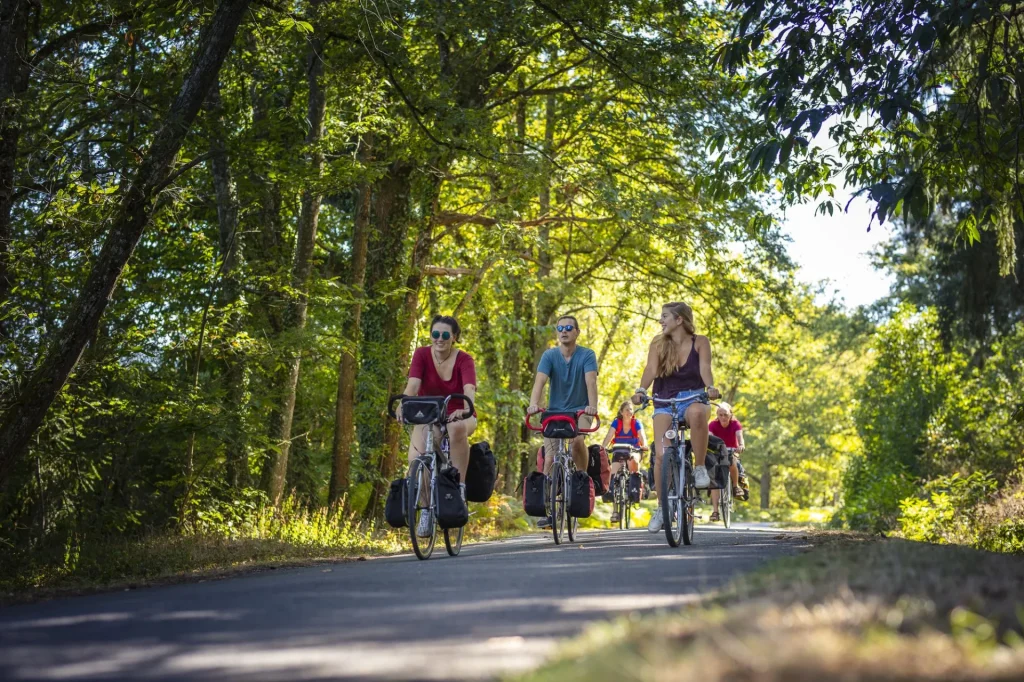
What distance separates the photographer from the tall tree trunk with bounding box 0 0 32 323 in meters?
12.5

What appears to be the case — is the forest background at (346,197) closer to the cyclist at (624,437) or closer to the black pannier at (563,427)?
the cyclist at (624,437)

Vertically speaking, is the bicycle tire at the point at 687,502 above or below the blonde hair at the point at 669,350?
below

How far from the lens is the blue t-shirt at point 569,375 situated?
40.3 ft

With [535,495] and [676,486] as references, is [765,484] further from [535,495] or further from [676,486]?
[676,486]

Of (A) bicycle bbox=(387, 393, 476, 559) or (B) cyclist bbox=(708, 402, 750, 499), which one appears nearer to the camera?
(A) bicycle bbox=(387, 393, 476, 559)

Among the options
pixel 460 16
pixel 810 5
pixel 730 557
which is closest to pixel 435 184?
pixel 460 16

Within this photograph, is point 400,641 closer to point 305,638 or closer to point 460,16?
point 305,638

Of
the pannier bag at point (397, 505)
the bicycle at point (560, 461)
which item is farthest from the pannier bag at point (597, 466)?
the pannier bag at point (397, 505)

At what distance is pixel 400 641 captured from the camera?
4824 millimetres

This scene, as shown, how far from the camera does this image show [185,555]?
1063 cm

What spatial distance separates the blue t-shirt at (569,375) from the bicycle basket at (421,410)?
2193mm

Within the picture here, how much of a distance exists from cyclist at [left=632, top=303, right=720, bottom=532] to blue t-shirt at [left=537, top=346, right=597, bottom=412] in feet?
3.19

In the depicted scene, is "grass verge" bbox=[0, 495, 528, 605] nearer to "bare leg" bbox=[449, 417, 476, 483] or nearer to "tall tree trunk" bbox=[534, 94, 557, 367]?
"bare leg" bbox=[449, 417, 476, 483]

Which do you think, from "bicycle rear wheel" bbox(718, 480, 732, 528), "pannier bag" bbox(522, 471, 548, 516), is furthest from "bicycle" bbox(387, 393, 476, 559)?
"bicycle rear wheel" bbox(718, 480, 732, 528)
